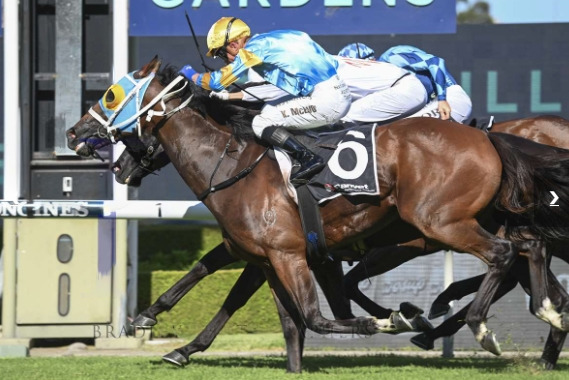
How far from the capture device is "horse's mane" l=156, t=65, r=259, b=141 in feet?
20.0

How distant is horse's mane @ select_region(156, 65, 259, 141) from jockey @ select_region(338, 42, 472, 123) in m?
1.01

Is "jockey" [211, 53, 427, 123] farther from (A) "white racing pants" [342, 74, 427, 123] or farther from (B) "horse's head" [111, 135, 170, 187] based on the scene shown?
(B) "horse's head" [111, 135, 170, 187]

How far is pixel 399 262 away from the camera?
691 centimetres

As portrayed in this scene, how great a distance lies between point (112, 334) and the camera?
8.23 meters

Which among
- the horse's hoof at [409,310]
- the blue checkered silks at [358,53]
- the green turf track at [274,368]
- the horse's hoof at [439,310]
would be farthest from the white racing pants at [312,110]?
the horse's hoof at [439,310]

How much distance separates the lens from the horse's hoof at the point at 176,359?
6.32m

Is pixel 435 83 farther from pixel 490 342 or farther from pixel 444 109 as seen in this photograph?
pixel 490 342

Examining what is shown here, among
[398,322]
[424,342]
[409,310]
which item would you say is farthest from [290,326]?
[424,342]

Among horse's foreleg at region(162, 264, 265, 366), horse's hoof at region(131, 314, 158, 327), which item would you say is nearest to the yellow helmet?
horse's foreleg at region(162, 264, 265, 366)

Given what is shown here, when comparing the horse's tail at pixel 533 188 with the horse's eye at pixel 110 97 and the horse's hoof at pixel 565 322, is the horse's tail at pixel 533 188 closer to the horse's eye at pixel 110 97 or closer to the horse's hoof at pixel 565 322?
the horse's hoof at pixel 565 322

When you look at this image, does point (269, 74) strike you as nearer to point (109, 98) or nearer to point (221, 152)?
point (221, 152)

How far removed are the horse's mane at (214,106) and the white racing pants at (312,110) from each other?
202mm

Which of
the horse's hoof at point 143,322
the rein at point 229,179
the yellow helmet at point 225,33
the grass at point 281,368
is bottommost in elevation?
the grass at point 281,368

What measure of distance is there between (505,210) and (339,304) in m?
1.26
